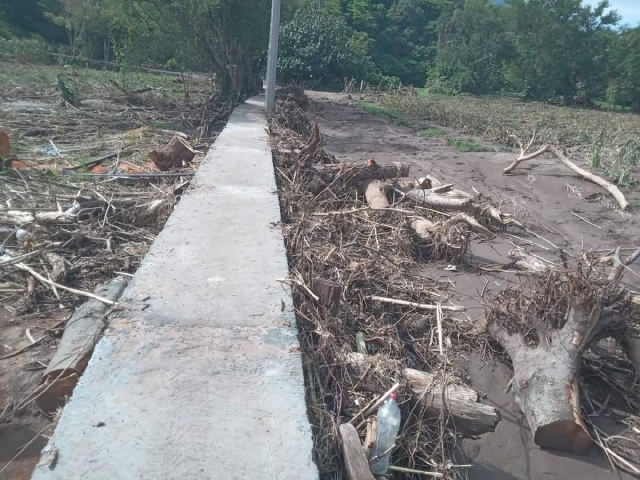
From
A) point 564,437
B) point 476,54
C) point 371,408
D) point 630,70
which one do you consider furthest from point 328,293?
point 630,70

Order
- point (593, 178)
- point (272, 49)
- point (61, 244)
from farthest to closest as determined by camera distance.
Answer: point (272, 49), point (593, 178), point (61, 244)

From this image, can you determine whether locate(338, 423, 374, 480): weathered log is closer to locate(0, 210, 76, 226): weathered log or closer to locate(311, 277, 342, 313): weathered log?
locate(311, 277, 342, 313): weathered log

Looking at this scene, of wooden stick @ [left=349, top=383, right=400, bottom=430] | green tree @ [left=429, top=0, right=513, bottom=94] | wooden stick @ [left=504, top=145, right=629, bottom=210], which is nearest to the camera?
wooden stick @ [left=349, top=383, right=400, bottom=430]

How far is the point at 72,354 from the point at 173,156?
508 centimetres

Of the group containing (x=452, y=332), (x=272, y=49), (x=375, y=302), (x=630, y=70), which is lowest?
(x=452, y=332)

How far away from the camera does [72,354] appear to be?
3209mm

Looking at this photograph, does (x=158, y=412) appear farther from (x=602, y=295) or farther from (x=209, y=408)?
(x=602, y=295)

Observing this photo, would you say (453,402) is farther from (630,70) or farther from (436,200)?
(630,70)

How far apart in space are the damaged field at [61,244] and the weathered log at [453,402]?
179 centimetres

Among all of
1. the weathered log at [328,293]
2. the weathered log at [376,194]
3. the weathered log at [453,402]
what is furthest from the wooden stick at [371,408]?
the weathered log at [376,194]

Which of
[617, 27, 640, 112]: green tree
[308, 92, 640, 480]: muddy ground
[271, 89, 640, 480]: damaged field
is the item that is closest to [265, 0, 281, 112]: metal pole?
[308, 92, 640, 480]: muddy ground

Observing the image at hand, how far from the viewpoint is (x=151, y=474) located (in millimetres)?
2201

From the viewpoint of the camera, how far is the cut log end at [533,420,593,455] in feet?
11.1

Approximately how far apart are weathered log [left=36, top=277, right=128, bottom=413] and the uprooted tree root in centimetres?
290
